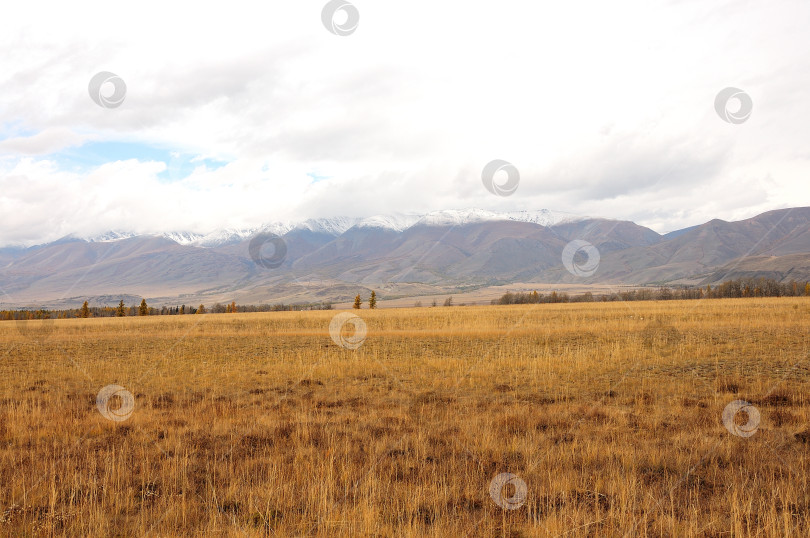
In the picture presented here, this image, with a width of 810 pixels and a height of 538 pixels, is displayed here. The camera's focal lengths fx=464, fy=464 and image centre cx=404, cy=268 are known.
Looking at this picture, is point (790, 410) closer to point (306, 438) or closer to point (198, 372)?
point (306, 438)

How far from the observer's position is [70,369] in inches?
747

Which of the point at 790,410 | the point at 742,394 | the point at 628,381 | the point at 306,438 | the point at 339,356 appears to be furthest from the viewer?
the point at 339,356

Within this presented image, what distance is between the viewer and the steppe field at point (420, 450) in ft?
18.0

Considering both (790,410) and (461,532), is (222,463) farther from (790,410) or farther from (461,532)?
(790,410)

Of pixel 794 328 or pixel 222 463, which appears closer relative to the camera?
pixel 222 463

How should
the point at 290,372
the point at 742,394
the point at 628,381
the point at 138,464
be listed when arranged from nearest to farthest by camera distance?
the point at 138,464 < the point at 742,394 < the point at 628,381 < the point at 290,372

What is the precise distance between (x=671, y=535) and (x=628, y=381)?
9.53m

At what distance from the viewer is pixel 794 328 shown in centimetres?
2406

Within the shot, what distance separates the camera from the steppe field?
547 centimetres

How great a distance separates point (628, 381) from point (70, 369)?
68.8 ft

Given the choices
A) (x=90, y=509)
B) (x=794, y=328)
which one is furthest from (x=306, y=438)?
(x=794, y=328)

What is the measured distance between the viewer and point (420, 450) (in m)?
7.87

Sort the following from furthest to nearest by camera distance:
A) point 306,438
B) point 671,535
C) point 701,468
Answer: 1. point 306,438
2. point 701,468
3. point 671,535

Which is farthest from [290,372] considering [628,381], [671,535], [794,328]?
[794,328]
